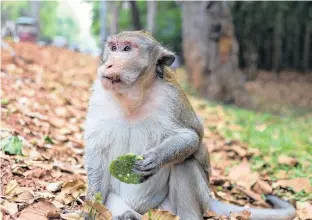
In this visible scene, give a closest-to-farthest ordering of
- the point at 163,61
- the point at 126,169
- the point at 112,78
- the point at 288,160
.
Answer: the point at 112,78 → the point at 126,169 → the point at 163,61 → the point at 288,160

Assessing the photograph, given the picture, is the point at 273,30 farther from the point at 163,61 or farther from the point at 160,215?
the point at 160,215

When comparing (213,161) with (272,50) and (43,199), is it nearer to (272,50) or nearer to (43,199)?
(43,199)

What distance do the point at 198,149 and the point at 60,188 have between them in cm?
125

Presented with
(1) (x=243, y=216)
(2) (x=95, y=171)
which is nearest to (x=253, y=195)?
(1) (x=243, y=216)

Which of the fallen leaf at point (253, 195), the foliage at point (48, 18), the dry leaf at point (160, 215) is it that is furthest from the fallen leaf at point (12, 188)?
the foliage at point (48, 18)

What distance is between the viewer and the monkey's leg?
3223mm

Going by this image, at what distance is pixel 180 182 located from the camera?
3225 millimetres

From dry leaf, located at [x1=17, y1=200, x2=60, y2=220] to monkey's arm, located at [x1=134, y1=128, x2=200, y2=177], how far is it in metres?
0.76

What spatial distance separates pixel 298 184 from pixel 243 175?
0.65 meters

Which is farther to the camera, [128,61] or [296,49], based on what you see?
[296,49]

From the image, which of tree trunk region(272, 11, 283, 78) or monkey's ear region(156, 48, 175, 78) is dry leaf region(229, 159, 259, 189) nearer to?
monkey's ear region(156, 48, 175, 78)

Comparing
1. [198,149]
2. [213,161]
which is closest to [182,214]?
[198,149]

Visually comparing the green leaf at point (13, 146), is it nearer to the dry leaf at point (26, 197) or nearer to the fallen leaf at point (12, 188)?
the fallen leaf at point (12, 188)

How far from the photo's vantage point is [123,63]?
2.83 m
